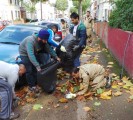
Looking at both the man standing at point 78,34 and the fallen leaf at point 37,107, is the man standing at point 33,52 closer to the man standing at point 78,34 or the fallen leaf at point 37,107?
the fallen leaf at point 37,107

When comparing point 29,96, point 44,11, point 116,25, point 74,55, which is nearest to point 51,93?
point 29,96

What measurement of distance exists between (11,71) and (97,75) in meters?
2.27

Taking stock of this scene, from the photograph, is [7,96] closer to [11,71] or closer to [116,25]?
[11,71]

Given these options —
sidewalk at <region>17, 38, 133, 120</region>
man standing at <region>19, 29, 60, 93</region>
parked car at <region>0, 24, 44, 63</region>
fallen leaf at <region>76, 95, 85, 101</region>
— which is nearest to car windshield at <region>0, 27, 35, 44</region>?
parked car at <region>0, 24, 44, 63</region>

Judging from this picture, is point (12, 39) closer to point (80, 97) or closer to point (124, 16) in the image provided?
point (80, 97)

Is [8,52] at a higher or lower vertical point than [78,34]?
lower

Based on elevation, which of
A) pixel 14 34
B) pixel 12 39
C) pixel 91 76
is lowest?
pixel 91 76

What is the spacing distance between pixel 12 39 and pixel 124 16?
15.7ft

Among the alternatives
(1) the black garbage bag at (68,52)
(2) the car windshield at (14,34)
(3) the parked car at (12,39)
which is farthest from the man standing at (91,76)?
(2) the car windshield at (14,34)

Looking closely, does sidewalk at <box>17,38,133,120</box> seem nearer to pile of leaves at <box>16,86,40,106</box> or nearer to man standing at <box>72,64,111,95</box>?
pile of leaves at <box>16,86,40,106</box>

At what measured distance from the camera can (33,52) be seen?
5672 millimetres

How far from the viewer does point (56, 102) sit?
5.61m

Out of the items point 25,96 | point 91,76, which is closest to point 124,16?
point 91,76

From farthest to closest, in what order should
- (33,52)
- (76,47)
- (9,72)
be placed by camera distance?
(76,47) → (33,52) → (9,72)
